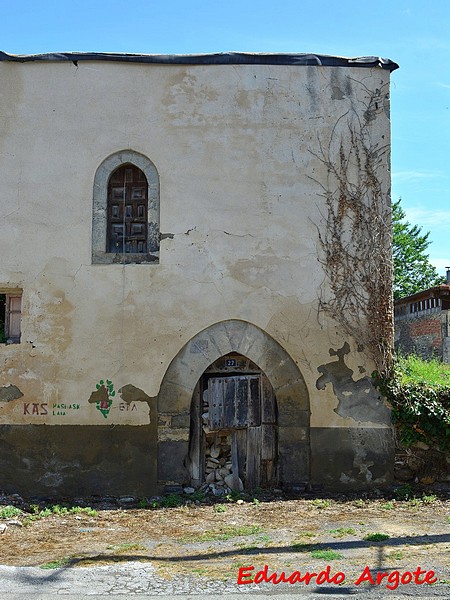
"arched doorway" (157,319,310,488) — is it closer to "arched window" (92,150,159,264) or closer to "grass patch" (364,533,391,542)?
"arched window" (92,150,159,264)

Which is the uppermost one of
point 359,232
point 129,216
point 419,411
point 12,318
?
point 129,216

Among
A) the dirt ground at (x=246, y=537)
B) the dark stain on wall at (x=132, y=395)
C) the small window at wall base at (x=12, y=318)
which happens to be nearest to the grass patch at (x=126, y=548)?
the dirt ground at (x=246, y=537)

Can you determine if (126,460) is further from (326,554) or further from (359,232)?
(359,232)

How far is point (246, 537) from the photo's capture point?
6.40 meters

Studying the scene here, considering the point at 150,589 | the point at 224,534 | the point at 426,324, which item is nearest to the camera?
the point at 150,589

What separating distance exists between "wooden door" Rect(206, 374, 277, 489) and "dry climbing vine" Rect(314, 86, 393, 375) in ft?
4.86

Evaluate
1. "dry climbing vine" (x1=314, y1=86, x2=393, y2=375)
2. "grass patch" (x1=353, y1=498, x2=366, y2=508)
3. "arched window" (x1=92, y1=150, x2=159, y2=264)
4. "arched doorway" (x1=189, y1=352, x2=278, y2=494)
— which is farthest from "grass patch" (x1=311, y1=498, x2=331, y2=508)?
"arched window" (x1=92, y1=150, x2=159, y2=264)

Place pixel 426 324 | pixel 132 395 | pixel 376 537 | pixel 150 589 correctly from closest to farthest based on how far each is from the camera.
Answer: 1. pixel 150 589
2. pixel 376 537
3. pixel 132 395
4. pixel 426 324

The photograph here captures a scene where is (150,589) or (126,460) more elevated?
(126,460)

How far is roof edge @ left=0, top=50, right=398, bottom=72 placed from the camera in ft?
29.0

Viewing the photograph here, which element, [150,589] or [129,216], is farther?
[129,216]

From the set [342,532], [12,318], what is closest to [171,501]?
[342,532]

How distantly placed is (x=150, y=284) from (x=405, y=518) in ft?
13.9

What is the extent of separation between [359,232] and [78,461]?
4.82 meters
